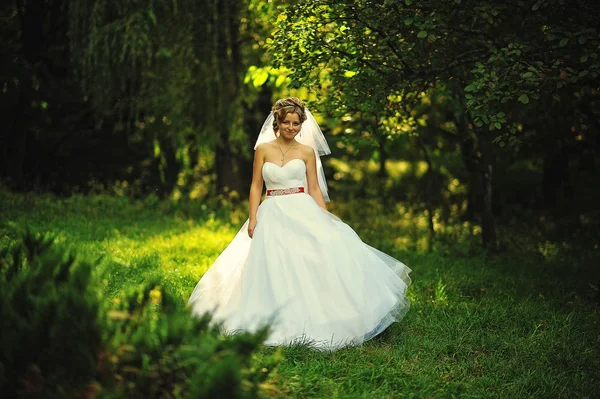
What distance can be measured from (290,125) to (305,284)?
4.78 ft

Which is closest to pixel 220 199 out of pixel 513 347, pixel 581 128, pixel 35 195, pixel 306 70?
pixel 35 195

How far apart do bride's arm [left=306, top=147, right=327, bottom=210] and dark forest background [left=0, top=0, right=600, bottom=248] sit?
130 centimetres

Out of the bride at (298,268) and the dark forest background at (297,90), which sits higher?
the dark forest background at (297,90)

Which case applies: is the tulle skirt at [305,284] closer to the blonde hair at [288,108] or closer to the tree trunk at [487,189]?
the blonde hair at [288,108]

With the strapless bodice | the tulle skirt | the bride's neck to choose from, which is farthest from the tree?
the tulle skirt

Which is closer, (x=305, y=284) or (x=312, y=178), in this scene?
(x=305, y=284)

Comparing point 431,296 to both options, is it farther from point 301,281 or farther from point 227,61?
point 227,61

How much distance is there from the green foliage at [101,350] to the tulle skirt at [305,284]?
68.2 inches

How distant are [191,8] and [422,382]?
28.2 feet

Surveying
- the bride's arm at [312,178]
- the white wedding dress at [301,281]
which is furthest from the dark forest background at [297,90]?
the white wedding dress at [301,281]

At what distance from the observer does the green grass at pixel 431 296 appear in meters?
4.56

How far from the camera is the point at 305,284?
5184 mm

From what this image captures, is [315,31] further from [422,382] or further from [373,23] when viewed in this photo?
[422,382]

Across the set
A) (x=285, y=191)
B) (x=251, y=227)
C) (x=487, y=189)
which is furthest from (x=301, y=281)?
(x=487, y=189)
